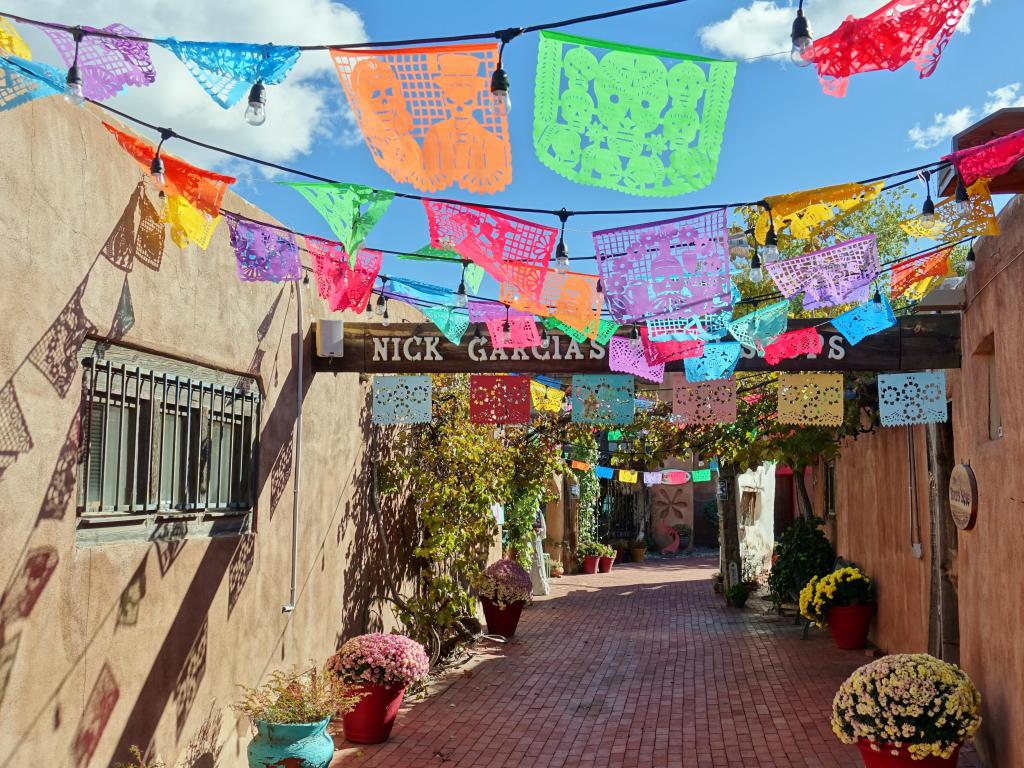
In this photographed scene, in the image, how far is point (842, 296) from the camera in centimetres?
586

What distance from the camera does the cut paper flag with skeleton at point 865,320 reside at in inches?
270

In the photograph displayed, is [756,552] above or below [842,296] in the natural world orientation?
below

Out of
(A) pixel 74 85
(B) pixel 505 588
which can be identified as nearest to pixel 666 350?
(A) pixel 74 85

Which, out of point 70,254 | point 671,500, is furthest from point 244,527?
point 671,500

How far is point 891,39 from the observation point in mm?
3246

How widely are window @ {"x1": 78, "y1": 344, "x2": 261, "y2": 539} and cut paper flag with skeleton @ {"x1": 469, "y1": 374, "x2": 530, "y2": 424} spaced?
2.68m

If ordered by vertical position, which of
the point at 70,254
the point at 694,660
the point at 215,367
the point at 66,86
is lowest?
the point at 694,660

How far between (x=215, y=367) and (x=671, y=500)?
23567 mm

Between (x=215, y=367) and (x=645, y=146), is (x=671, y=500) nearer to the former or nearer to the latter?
(x=215, y=367)

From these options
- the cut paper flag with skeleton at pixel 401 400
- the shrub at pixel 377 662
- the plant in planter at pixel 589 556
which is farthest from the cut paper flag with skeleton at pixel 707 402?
the plant in planter at pixel 589 556

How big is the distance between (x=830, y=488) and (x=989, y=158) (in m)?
10.7

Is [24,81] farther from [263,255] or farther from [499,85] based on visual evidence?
[263,255]

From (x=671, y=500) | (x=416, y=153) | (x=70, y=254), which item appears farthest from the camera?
(x=671, y=500)

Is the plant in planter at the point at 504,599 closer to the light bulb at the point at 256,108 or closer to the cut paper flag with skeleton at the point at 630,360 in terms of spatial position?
the cut paper flag with skeleton at the point at 630,360
